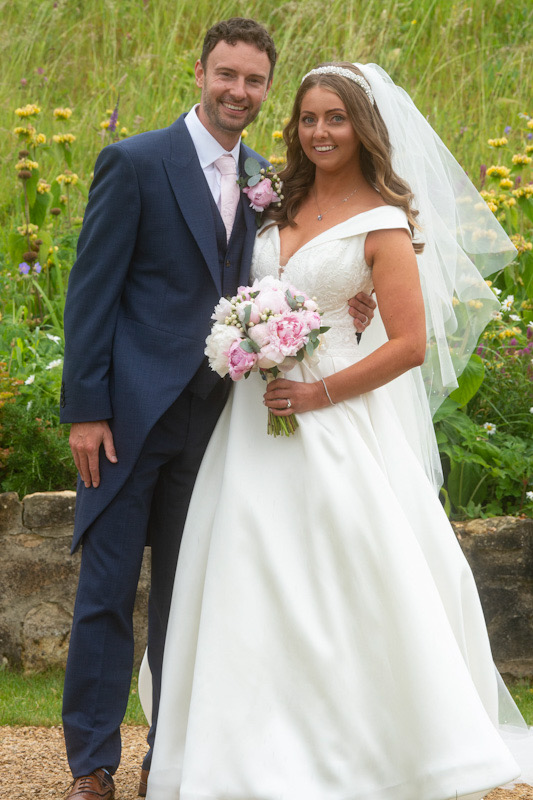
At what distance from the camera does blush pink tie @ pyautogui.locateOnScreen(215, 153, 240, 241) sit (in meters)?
3.39

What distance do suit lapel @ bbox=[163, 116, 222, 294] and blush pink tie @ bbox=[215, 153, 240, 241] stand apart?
0.11 metres

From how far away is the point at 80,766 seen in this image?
3.18 meters

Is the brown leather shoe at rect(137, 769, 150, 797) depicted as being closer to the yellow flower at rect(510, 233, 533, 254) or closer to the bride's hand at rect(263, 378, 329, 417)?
the bride's hand at rect(263, 378, 329, 417)

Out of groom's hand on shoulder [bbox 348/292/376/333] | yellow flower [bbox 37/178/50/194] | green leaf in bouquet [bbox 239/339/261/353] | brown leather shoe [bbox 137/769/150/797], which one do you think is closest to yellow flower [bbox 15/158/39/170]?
yellow flower [bbox 37/178/50/194]

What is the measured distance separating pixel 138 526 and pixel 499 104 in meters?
6.47

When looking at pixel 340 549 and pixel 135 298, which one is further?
pixel 135 298

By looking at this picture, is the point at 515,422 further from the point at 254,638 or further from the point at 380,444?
the point at 254,638

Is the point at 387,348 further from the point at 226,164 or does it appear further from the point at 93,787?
the point at 93,787

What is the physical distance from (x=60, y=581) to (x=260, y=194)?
218cm

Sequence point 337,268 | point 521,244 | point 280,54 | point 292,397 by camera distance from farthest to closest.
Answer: point 280,54, point 521,244, point 337,268, point 292,397

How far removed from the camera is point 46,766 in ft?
12.1

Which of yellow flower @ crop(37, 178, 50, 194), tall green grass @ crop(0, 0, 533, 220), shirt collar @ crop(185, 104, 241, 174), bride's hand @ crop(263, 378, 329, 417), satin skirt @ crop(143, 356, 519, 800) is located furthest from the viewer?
tall green grass @ crop(0, 0, 533, 220)

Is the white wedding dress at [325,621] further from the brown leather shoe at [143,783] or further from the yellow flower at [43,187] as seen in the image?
the yellow flower at [43,187]

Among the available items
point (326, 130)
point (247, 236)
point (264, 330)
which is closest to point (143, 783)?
point (264, 330)
